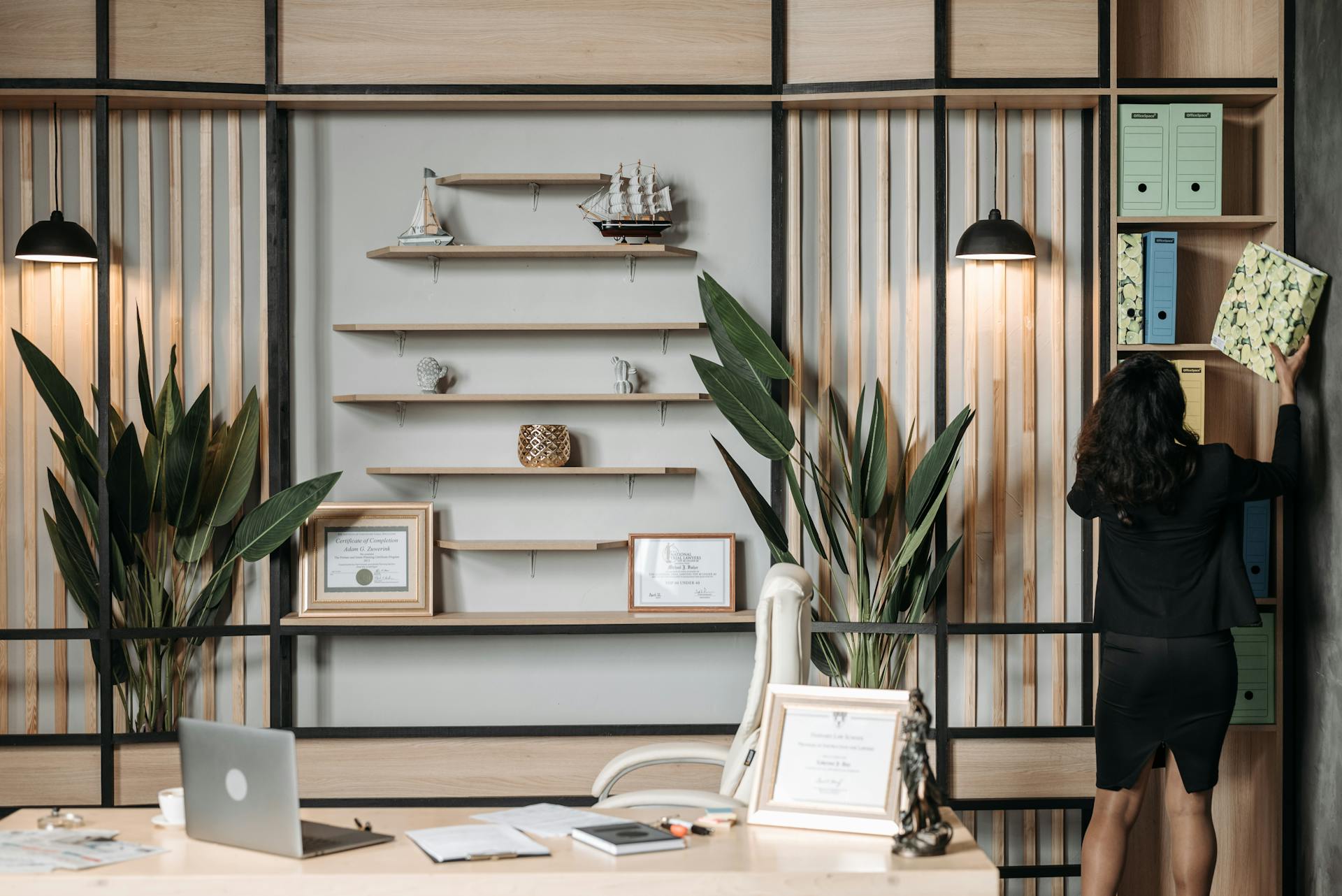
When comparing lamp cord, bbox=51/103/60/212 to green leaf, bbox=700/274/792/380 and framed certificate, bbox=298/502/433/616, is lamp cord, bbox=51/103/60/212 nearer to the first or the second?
framed certificate, bbox=298/502/433/616

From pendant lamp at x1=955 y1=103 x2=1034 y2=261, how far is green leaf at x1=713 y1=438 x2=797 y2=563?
1.04m

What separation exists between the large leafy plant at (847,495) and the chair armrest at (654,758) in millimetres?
780

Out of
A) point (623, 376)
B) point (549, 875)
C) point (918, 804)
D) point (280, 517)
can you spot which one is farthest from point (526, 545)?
point (918, 804)

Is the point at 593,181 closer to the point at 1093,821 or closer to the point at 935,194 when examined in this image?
the point at 935,194

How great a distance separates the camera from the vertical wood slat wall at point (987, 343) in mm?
3861

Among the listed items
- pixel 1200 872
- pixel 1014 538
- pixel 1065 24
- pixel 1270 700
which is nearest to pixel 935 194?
pixel 1065 24

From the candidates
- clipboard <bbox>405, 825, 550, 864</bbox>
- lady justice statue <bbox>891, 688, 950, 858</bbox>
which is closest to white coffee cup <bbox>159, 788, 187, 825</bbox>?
clipboard <bbox>405, 825, 550, 864</bbox>

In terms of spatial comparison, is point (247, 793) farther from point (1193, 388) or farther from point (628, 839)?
point (1193, 388)

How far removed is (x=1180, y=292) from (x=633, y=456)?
2.01 m

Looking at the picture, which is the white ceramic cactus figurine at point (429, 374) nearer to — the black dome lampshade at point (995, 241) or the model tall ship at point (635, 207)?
the model tall ship at point (635, 207)

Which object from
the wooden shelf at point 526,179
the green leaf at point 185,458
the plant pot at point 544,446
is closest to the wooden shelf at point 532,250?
the wooden shelf at point 526,179

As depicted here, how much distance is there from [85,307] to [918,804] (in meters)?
Answer: 3.31

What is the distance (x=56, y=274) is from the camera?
12.6 feet

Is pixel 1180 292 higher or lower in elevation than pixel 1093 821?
higher
